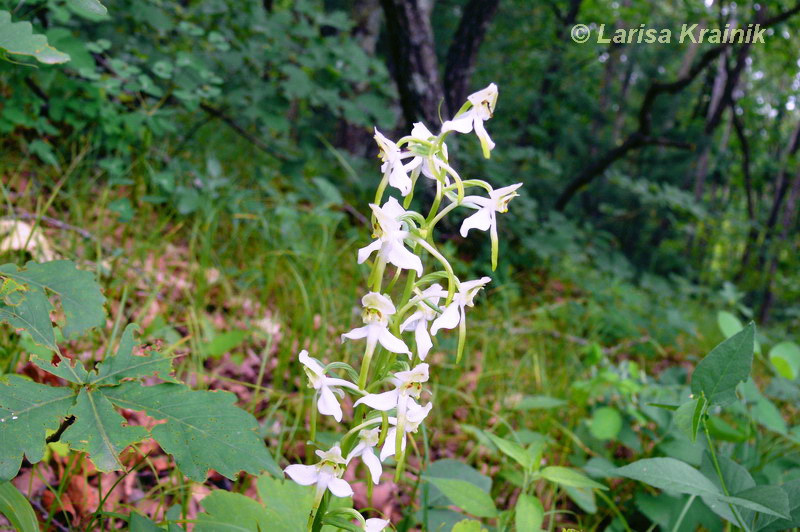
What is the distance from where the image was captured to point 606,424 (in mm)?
1702

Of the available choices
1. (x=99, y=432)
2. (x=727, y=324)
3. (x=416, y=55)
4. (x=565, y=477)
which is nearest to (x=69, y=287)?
(x=99, y=432)

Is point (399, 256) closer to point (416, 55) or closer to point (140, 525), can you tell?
point (140, 525)

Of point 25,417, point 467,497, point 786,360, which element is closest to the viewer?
point 25,417

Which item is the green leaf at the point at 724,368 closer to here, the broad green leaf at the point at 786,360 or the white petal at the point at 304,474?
the white petal at the point at 304,474

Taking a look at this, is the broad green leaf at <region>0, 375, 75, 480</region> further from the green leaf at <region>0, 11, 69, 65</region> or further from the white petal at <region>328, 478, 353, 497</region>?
the green leaf at <region>0, 11, 69, 65</region>

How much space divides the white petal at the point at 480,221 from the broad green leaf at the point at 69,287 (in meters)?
0.69

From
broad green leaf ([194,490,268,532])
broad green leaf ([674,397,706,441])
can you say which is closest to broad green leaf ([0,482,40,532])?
broad green leaf ([194,490,268,532])

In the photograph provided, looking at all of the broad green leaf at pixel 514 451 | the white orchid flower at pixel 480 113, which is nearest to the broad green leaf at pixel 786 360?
the broad green leaf at pixel 514 451

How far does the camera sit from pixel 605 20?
26.1 feet

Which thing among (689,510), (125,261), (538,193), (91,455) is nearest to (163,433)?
(91,455)

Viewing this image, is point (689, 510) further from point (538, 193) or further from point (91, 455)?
point (538, 193)

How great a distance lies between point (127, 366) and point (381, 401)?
413mm

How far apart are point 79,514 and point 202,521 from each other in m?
0.67

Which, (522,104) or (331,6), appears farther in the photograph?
(331,6)
